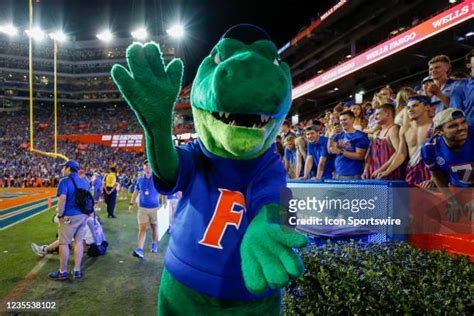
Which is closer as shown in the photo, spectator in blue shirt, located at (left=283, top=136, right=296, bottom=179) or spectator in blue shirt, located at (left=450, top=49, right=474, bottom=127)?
spectator in blue shirt, located at (left=450, top=49, right=474, bottom=127)

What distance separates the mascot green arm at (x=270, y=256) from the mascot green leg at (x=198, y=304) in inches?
12.1

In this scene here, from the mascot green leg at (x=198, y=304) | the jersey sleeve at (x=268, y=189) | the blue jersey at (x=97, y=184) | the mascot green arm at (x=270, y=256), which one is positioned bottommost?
the blue jersey at (x=97, y=184)

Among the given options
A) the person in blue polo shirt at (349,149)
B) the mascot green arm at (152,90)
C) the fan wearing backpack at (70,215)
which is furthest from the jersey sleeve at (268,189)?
the fan wearing backpack at (70,215)

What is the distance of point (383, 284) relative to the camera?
220 centimetres

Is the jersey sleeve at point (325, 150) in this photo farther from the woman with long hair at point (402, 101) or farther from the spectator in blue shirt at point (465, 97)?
the spectator in blue shirt at point (465, 97)

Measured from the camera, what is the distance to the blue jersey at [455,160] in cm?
256

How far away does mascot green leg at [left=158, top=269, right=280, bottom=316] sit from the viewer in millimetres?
1354

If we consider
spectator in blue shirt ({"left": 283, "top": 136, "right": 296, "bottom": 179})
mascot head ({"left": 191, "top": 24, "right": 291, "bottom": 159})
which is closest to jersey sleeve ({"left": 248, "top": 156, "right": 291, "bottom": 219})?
mascot head ({"left": 191, "top": 24, "right": 291, "bottom": 159})

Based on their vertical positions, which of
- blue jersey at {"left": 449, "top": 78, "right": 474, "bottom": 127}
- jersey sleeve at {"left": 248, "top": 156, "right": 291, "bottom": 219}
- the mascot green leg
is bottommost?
the mascot green leg

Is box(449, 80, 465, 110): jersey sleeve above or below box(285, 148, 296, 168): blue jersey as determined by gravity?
above

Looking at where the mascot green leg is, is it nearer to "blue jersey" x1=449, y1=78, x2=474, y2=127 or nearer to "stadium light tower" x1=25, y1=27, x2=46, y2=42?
"blue jersey" x1=449, y1=78, x2=474, y2=127

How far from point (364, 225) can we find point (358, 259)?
652mm

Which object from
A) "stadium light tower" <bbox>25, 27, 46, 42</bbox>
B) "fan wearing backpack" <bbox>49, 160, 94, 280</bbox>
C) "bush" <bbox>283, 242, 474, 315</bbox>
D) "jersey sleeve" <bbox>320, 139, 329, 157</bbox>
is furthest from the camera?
"stadium light tower" <bbox>25, 27, 46, 42</bbox>

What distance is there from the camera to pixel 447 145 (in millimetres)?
2586
